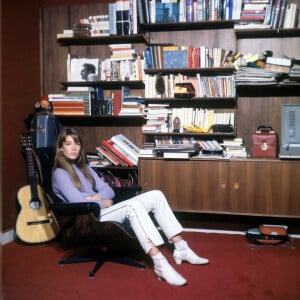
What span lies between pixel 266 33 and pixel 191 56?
0.71 metres

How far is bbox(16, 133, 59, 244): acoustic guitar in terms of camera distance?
370 cm

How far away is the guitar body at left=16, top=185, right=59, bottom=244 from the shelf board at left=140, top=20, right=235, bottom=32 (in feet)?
6.26

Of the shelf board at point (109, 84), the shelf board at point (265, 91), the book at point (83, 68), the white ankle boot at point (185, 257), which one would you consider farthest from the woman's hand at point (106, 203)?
the shelf board at point (265, 91)

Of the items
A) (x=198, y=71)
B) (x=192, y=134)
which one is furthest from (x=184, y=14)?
(x=192, y=134)

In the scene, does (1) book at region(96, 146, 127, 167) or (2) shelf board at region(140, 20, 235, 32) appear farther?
(1) book at region(96, 146, 127, 167)

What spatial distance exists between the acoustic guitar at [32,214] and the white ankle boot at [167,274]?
1295 millimetres

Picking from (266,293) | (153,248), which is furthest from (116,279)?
(266,293)

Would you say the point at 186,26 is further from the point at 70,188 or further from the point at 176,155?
the point at 70,188

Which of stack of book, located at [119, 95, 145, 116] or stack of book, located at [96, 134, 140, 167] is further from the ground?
stack of book, located at [119, 95, 145, 116]

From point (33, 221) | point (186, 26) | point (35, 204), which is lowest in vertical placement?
point (33, 221)

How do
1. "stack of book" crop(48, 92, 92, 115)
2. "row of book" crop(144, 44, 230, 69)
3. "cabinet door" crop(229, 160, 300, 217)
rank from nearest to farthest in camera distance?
1. "cabinet door" crop(229, 160, 300, 217)
2. "row of book" crop(144, 44, 230, 69)
3. "stack of book" crop(48, 92, 92, 115)

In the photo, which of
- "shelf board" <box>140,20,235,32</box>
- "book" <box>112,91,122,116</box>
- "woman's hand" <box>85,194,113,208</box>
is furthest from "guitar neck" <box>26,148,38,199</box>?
"shelf board" <box>140,20,235,32</box>

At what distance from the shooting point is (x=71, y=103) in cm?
418

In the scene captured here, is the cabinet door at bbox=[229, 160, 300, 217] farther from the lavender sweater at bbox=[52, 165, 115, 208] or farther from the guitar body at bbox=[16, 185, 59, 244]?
the guitar body at bbox=[16, 185, 59, 244]
